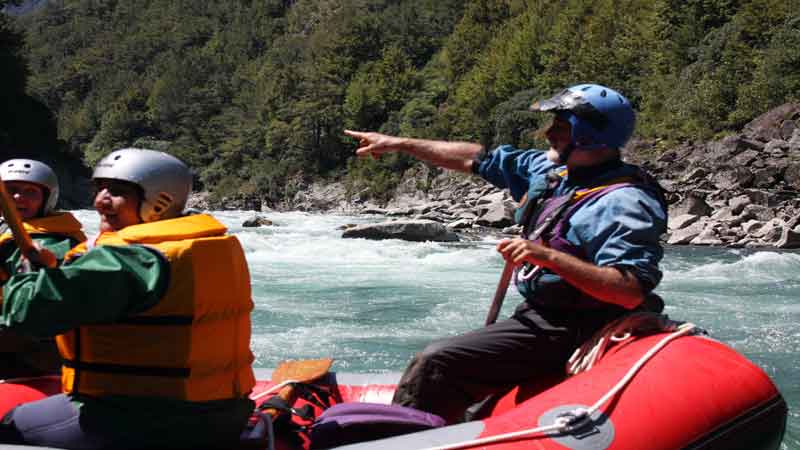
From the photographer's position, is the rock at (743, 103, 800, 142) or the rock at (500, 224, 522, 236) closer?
the rock at (743, 103, 800, 142)

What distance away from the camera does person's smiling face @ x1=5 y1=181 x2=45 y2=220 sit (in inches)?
135

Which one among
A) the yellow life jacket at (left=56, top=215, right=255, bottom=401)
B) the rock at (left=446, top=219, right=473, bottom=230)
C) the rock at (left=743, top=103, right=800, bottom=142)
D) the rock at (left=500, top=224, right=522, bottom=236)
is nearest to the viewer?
the yellow life jacket at (left=56, top=215, right=255, bottom=401)

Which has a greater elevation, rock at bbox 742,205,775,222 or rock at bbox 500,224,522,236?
rock at bbox 742,205,775,222

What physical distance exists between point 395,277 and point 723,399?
31.7 feet

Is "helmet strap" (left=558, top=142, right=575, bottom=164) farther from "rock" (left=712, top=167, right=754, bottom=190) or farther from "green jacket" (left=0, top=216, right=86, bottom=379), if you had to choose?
"rock" (left=712, top=167, right=754, bottom=190)

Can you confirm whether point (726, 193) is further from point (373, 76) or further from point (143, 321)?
point (373, 76)

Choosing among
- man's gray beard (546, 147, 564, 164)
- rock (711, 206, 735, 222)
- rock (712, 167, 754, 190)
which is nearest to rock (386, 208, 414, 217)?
rock (712, 167, 754, 190)

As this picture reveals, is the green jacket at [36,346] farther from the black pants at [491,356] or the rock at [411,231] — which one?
the rock at [411,231]

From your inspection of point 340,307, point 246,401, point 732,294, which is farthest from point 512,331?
point 732,294

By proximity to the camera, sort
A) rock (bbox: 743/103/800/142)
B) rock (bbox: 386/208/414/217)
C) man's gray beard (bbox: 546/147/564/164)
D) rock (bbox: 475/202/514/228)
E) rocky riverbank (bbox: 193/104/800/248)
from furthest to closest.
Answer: rock (bbox: 386/208/414/217) → rock (bbox: 475/202/514/228) → rock (bbox: 743/103/800/142) → rocky riverbank (bbox: 193/104/800/248) → man's gray beard (bbox: 546/147/564/164)

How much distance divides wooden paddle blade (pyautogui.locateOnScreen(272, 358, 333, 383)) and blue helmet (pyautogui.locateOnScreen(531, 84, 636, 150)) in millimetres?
1486

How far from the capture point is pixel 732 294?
1066cm

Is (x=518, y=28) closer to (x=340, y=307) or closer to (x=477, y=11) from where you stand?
(x=477, y=11)

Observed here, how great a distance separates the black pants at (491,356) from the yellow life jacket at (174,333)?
2.71ft
